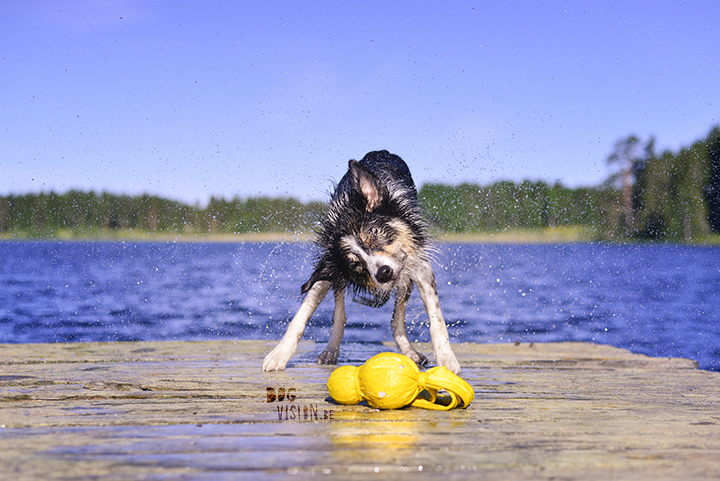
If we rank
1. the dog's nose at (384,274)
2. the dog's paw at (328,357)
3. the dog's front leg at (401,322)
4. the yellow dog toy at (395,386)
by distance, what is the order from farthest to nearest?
the dog's front leg at (401,322) → the dog's paw at (328,357) → the dog's nose at (384,274) → the yellow dog toy at (395,386)

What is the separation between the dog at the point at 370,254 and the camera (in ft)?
16.8

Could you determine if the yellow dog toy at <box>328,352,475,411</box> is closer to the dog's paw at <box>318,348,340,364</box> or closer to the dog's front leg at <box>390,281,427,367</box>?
the dog's paw at <box>318,348,340,364</box>

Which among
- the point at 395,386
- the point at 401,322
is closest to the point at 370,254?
the point at 401,322

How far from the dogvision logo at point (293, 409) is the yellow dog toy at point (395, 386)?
21 cm

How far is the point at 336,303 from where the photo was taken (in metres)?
6.14

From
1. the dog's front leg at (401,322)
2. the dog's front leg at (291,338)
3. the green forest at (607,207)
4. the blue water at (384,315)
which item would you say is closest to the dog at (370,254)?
the dog's front leg at (291,338)

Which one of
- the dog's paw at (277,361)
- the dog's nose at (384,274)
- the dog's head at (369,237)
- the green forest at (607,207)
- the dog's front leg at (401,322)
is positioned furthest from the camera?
the green forest at (607,207)

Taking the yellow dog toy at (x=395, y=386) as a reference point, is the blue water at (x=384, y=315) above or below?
below

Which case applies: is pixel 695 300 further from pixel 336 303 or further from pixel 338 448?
pixel 338 448

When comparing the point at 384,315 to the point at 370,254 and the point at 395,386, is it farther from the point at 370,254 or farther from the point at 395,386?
the point at 395,386

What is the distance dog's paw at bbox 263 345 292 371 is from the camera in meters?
5.29

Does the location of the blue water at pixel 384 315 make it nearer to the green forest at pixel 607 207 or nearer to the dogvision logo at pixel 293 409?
the dogvision logo at pixel 293 409

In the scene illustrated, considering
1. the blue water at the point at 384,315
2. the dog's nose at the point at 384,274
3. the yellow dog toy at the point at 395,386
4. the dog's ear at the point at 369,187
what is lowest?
the blue water at the point at 384,315

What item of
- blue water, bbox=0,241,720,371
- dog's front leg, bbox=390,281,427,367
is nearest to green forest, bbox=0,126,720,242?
blue water, bbox=0,241,720,371
